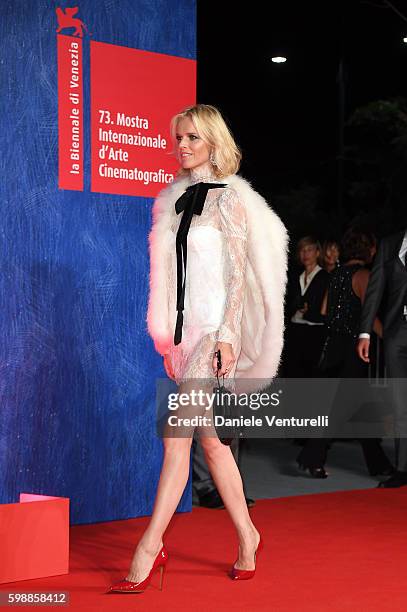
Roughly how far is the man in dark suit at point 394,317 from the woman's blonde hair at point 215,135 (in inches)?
106

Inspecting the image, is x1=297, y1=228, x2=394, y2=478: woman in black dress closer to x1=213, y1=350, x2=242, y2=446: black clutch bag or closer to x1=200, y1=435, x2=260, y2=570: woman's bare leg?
x1=200, y1=435, x2=260, y2=570: woman's bare leg

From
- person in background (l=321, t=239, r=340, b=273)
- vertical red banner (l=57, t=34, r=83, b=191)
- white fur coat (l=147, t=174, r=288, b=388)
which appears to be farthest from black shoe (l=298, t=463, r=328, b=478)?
white fur coat (l=147, t=174, r=288, b=388)

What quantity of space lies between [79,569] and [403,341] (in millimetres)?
3017

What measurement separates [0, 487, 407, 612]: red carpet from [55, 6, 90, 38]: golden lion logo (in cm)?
239

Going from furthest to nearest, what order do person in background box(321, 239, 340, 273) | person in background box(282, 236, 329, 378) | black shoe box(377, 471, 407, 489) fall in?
1. person in background box(321, 239, 340, 273)
2. person in background box(282, 236, 329, 378)
3. black shoe box(377, 471, 407, 489)

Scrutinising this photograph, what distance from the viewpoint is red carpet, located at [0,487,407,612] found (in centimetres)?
387

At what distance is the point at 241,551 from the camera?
4.18 meters

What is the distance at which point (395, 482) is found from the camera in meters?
6.63

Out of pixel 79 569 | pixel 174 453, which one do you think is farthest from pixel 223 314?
pixel 79 569

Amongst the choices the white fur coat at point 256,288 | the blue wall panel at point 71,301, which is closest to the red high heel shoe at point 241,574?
the white fur coat at point 256,288

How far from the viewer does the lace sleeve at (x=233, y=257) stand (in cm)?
400

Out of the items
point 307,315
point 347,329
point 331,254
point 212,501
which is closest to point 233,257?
point 212,501

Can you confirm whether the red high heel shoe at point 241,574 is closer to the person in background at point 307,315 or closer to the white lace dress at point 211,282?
the white lace dress at point 211,282

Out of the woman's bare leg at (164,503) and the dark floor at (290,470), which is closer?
the woman's bare leg at (164,503)
